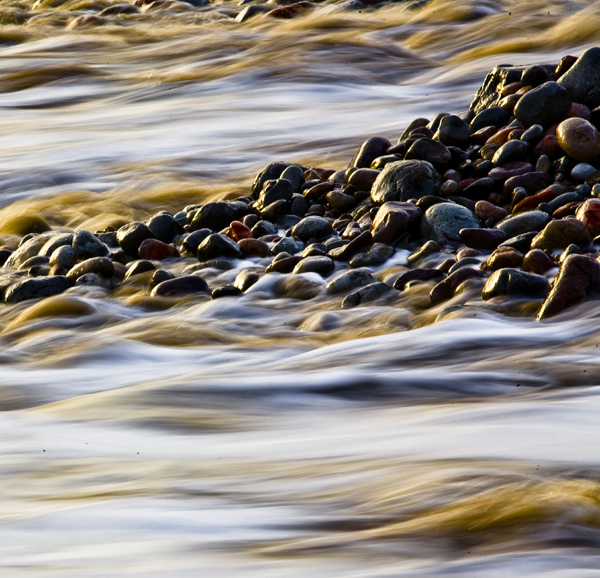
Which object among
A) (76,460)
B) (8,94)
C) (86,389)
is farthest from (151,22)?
(76,460)

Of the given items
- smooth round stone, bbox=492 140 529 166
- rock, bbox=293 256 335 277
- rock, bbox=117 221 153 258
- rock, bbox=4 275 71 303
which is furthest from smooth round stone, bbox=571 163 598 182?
rock, bbox=4 275 71 303

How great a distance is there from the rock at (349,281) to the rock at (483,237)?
1.79ft

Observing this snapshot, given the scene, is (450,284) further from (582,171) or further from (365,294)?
(582,171)

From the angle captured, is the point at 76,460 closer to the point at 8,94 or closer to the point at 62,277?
the point at 62,277

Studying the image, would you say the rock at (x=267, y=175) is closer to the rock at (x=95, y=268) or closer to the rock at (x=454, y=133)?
the rock at (x=454, y=133)

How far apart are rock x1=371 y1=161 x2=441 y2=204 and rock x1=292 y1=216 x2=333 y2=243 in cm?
33

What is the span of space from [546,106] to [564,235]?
1.30m

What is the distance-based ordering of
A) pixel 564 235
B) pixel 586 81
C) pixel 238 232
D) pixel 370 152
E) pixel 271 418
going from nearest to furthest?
pixel 271 418, pixel 564 235, pixel 586 81, pixel 238 232, pixel 370 152

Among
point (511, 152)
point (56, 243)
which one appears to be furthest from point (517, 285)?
point (56, 243)

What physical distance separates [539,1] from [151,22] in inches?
246

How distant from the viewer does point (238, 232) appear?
18.8ft

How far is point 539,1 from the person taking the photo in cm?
1244

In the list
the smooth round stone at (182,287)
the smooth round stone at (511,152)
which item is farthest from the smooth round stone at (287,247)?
the smooth round stone at (511,152)

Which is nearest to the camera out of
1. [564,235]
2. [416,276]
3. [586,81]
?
[564,235]
